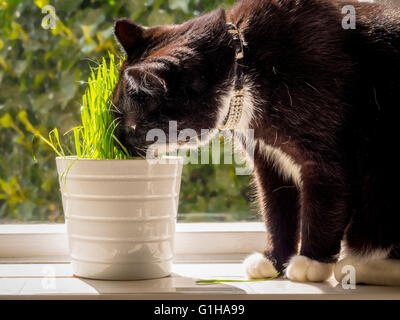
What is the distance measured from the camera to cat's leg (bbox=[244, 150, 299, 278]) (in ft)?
3.76

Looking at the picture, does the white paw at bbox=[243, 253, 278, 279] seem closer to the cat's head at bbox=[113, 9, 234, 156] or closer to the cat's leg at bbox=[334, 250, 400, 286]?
the cat's leg at bbox=[334, 250, 400, 286]

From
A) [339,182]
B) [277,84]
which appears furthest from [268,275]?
[277,84]

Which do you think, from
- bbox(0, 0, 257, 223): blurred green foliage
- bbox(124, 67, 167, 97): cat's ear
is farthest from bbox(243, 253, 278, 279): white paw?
bbox(124, 67, 167, 97): cat's ear

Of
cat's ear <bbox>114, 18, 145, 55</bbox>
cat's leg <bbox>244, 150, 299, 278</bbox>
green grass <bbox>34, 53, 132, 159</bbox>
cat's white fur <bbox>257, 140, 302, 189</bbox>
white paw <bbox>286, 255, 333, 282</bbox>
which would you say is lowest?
white paw <bbox>286, 255, 333, 282</bbox>

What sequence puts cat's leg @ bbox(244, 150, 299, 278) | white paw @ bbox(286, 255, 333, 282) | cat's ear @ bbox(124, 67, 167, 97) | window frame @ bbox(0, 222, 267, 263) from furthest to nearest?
window frame @ bbox(0, 222, 267, 263) < cat's leg @ bbox(244, 150, 299, 278) < white paw @ bbox(286, 255, 333, 282) < cat's ear @ bbox(124, 67, 167, 97)

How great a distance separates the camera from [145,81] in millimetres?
931

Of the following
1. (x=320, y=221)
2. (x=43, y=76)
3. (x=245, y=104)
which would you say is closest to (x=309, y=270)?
(x=320, y=221)

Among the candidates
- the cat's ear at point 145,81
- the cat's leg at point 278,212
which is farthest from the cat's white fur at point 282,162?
the cat's ear at point 145,81

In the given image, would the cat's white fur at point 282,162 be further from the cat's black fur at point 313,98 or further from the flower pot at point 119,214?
the flower pot at point 119,214

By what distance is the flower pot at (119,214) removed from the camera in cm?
100

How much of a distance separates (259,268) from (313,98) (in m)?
0.35

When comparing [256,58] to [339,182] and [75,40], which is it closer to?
[339,182]

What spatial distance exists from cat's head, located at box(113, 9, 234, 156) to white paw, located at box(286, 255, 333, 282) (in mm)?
307

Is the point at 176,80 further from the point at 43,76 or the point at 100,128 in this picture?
the point at 43,76
